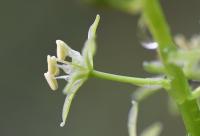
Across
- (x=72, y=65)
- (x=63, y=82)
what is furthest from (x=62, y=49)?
(x=63, y=82)

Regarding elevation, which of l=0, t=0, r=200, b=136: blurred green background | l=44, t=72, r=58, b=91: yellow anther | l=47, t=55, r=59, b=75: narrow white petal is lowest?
l=0, t=0, r=200, b=136: blurred green background

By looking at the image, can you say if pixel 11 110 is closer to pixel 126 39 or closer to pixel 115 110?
pixel 115 110

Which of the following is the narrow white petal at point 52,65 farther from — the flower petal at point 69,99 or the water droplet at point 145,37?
the water droplet at point 145,37

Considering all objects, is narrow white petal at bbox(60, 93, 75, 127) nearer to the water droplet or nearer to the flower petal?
the flower petal

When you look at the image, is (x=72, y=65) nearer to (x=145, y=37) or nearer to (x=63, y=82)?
(x=145, y=37)

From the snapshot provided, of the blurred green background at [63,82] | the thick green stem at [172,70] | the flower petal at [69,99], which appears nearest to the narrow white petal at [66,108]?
the flower petal at [69,99]

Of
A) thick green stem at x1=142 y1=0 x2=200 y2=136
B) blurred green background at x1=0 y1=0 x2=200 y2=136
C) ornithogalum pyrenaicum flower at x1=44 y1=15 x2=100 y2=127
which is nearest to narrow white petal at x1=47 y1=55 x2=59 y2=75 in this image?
ornithogalum pyrenaicum flower at x1=44 y1=15 x2=100 y2=127

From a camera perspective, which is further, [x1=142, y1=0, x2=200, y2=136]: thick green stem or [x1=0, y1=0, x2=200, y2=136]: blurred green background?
[x1=0, y1=0, x2=200, y2=136]: blurred green background
